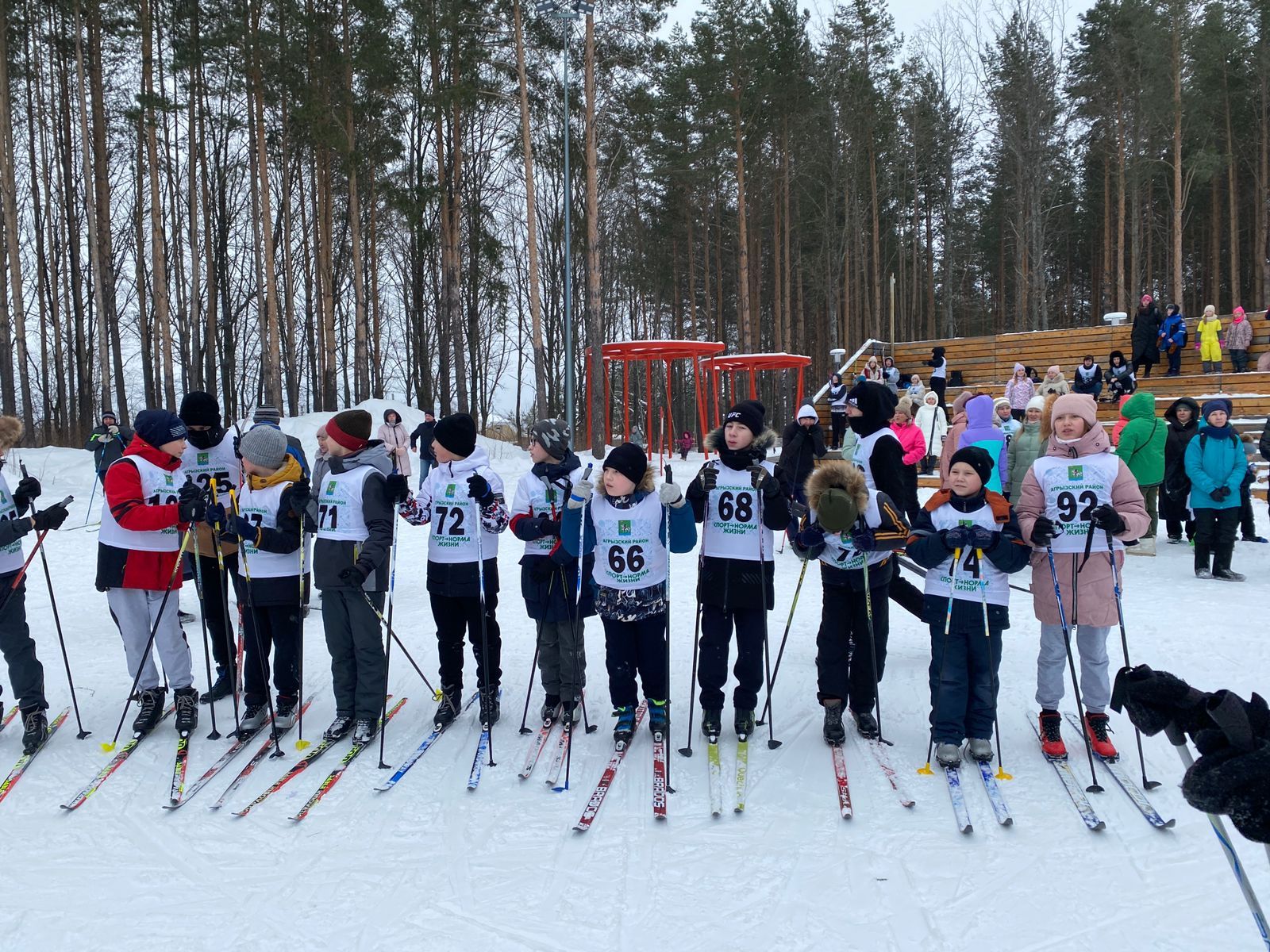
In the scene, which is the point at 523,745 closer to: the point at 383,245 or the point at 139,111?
the point at 139,111

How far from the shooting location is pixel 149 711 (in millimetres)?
4254

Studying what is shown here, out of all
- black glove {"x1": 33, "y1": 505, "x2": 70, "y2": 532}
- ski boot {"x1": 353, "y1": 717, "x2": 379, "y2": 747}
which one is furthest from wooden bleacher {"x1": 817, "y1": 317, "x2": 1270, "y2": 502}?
black glove {"x1": 33, "y1": 505, "x2": 70, "y2": 532}

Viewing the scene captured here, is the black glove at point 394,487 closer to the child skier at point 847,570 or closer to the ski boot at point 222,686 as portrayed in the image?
the ski boot at point 222,686

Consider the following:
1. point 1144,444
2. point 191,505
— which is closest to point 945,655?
point 191,505

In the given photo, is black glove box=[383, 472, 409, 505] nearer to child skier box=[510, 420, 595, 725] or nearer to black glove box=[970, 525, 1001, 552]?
child skier box=[510, 420, 595, 725]

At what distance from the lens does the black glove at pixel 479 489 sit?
13.3ft

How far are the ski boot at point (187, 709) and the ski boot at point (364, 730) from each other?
822 mm

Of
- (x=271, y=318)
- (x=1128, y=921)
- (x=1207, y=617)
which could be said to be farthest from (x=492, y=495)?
(x=271, y=318)

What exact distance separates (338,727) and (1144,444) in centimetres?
795

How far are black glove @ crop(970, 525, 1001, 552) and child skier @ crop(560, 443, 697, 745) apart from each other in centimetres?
126

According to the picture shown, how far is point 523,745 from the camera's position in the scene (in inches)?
160

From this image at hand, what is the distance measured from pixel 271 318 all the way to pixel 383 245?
1524 cm

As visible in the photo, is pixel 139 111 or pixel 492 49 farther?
pixel 492 49

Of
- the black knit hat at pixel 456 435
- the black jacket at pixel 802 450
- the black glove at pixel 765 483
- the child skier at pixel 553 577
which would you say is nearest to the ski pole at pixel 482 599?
the child skier at pixel 553 577
